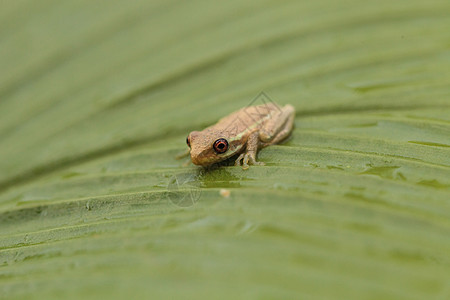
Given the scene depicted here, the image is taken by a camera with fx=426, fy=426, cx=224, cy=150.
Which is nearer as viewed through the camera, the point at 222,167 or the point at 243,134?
the point at 222,167

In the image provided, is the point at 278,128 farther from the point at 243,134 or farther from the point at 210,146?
the point at 210,146

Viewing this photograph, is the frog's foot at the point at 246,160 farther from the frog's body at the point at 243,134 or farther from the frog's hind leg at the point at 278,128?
the frog's hind leg at the point at 278,128

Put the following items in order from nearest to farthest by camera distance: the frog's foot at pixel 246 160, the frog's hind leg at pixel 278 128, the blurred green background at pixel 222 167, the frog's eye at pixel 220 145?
the blurred green background at pixel 222 167 < the frog's foot at pixel 246 160 < the frog's eye at pixel 220 145 < the frog's hind leg at pixel 278 128

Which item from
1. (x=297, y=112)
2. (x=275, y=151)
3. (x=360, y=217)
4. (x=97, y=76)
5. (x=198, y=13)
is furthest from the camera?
(x=198, y=13)

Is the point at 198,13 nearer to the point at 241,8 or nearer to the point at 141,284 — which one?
the point at 241,8

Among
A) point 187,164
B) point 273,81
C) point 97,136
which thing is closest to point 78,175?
point 97,136

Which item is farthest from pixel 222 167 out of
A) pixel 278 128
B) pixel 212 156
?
pixel 278 128

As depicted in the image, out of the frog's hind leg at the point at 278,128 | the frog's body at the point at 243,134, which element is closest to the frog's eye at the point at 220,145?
the frog's body at the point at 243,134
